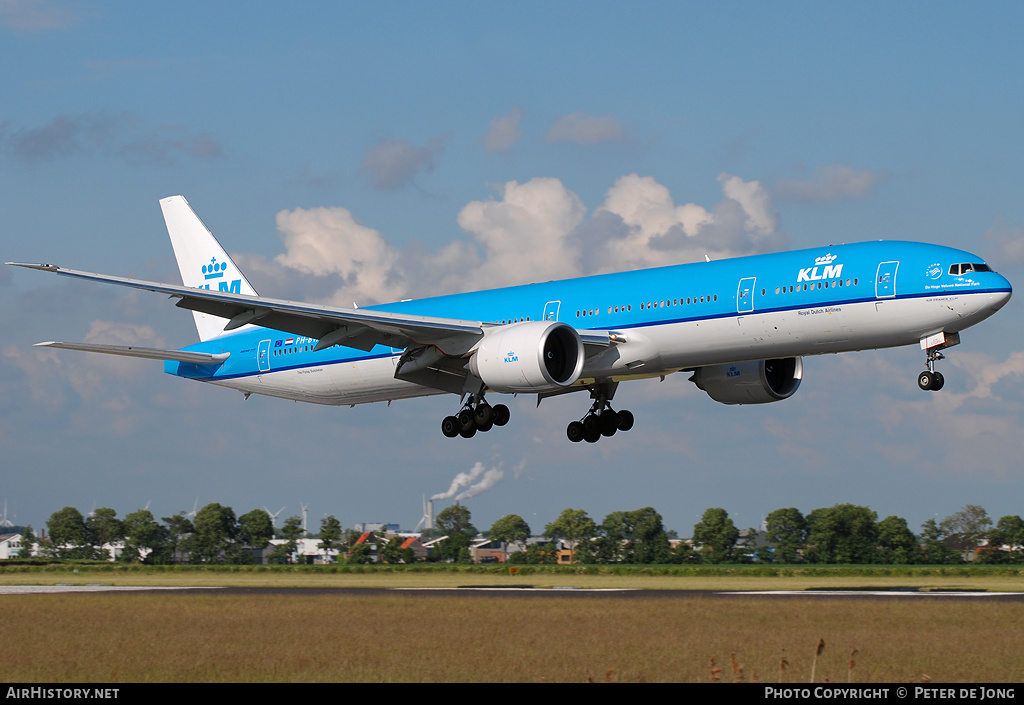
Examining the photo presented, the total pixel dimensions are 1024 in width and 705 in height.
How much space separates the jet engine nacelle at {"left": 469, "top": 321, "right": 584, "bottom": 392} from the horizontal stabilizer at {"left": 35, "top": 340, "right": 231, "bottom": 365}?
15.3 metres

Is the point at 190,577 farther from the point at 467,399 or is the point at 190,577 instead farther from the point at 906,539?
the point at 906,539

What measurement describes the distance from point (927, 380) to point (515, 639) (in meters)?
14.3

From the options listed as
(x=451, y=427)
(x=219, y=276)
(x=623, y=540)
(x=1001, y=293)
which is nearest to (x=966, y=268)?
(x=1001, y=293)

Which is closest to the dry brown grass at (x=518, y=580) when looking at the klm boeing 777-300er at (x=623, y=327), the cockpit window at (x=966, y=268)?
the klm boeing 777-300er at (x=623, y=327)

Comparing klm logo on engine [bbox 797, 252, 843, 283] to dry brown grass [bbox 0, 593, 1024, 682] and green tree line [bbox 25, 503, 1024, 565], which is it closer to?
dry brown grass [bbox 0, 593, 1024, 682]

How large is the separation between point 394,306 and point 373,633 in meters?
19.5

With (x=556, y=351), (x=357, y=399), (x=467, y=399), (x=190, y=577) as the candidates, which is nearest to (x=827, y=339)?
(x=556, y=351)

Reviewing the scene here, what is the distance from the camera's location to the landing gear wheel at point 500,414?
40.5 meters

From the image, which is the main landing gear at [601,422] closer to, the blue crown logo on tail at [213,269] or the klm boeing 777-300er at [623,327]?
the klm boeing 777-300er at [623,327]

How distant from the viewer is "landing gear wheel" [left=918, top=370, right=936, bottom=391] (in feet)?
108

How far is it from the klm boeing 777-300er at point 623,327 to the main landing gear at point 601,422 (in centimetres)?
5

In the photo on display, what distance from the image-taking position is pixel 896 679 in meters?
21.2

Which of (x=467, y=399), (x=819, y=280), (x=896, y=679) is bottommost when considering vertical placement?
(x=896, y=679)

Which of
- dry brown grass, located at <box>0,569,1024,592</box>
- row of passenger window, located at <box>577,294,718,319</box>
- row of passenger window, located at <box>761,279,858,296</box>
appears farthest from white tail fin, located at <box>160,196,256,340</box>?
row of passenger window, located at <box>761,279,858,296</box>
